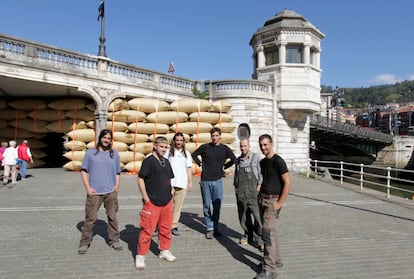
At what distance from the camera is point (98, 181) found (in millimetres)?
4398

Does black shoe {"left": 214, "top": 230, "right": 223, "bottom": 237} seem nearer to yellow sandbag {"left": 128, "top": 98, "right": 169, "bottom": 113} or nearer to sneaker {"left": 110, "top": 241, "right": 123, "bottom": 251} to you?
sneaker {"left": 110, "top": 241, "right": 123, "bottom": 251}

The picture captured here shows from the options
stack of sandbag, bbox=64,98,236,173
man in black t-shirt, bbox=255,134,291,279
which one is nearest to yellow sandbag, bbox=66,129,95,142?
stack of sandbag, bbox=64,98,236,173

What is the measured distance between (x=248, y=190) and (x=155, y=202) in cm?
154

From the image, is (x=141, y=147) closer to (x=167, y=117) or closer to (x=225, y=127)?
(x=167, y=117)

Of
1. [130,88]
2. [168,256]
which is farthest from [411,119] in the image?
[168,256]

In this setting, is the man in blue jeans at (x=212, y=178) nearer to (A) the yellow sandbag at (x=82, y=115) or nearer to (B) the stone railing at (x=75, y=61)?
(B) the stone railing at (x=75, y=61)

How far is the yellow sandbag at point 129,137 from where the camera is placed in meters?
13.4

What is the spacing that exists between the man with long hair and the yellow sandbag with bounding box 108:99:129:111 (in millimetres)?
9682

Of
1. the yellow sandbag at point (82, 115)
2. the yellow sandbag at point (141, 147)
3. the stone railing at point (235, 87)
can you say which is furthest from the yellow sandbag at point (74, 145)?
the stone railing at point (235, 87)

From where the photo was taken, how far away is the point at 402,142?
4984 centimetres

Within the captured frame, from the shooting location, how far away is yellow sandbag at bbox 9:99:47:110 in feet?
48.1

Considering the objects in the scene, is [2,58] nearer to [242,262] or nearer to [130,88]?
[130,88]

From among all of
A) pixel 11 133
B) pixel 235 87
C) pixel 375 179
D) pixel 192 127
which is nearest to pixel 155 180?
pixel 192 127

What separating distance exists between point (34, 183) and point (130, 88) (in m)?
5.80
